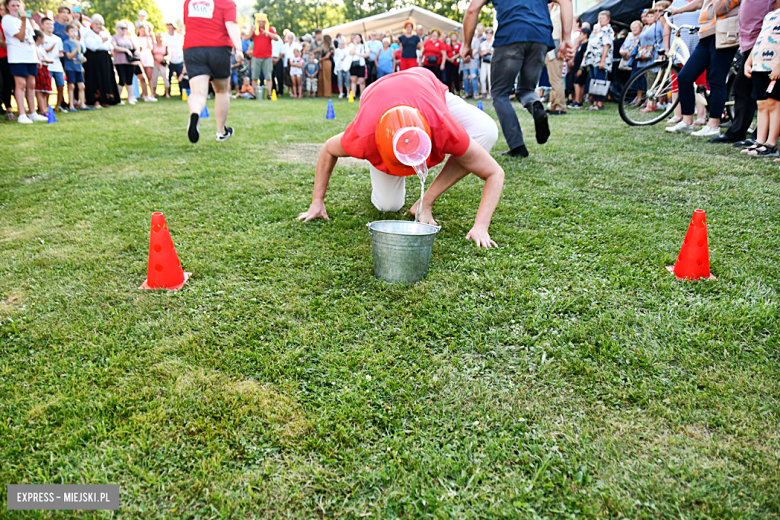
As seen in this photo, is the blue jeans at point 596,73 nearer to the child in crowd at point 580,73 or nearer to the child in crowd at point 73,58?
the child in crowd at point 580,73

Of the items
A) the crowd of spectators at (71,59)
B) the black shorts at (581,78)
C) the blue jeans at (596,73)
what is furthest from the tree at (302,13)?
the blue jeans at (596,73)

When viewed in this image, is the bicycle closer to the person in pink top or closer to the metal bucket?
the metal bucket

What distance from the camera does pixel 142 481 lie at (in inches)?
62.0

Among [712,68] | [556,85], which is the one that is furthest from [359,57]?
[712,68]

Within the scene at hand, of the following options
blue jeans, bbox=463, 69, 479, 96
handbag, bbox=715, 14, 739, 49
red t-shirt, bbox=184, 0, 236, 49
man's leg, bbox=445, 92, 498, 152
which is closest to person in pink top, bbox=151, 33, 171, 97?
blue jeans, bbox=463, 69, 479, 96

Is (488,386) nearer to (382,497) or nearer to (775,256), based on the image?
(382,497)

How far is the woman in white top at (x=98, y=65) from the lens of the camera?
11523mm

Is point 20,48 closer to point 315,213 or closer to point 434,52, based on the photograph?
point 315,213

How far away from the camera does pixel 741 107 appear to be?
19.7ft

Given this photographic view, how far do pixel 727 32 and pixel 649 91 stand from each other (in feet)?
6.79

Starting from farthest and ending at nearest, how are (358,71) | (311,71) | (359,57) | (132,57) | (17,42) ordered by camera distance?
(311,71), (358,71), (359,57), (132,57), (17,42)

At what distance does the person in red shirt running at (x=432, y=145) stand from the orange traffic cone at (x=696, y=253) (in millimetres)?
1120

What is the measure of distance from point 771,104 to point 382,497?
6117mm

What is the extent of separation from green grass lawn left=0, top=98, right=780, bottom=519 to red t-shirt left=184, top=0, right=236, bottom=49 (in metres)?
2.79
